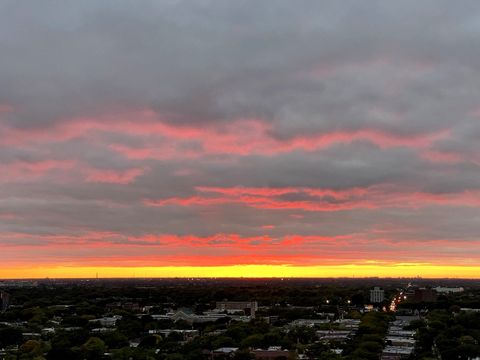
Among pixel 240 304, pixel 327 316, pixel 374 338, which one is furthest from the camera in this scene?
pixel 240 304

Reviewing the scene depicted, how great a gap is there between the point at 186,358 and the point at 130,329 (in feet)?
98.2

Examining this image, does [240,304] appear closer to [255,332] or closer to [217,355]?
[255,332]

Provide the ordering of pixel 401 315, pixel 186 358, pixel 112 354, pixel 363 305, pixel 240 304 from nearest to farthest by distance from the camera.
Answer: pixel 186 358
pixel 112 354
pixel 401 315
pixel 240 304
pixel 363 305

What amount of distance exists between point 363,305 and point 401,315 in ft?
98.5

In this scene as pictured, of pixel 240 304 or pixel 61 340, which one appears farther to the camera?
pixel 240 304

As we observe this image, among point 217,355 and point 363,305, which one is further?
point 363,305

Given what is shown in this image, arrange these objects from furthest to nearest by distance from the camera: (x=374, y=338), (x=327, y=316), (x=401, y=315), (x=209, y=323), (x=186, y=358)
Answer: (x=401, y=315) < (x=327, y=316) < (x=209, y=323) < (x=374, y=338) < (x=186, y=358)

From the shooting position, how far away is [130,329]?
84.1 m

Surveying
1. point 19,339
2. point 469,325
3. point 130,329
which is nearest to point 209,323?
point 130,329

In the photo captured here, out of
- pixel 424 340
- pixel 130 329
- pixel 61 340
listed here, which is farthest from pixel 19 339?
pixel 424 340

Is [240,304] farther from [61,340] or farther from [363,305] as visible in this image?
[61,340]

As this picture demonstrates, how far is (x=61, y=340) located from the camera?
69.2 metres

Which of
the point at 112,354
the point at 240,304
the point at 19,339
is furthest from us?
the point at 240,304

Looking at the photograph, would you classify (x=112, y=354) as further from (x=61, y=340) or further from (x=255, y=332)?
(x=255, y=332)
